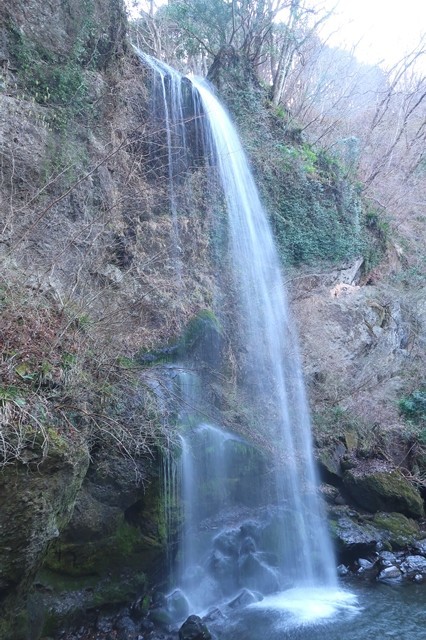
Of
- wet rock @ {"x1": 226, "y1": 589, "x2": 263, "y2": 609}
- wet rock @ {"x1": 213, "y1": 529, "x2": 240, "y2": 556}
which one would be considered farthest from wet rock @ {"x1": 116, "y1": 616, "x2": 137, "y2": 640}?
wet rock @ {"x1": 213, "y1": 529, "x2": 240, "y2": 556}

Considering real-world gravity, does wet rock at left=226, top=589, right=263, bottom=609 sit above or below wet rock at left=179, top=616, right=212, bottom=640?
below

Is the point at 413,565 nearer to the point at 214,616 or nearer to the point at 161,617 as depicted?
the point at 214,616

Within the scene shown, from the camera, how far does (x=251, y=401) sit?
10.3m

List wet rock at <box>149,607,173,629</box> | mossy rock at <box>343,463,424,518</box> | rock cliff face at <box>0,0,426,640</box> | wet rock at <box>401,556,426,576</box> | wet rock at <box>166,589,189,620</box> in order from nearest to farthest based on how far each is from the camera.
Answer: rock cliff face at <box>0,0,426,640</box>, wet rock at <box>149,607,173,629</box>, wet rock at <box>166,589,189,620</box>, wet rock at <box>401,556,426,576</box>, mossy rock at <box>343,463,424,518</box>

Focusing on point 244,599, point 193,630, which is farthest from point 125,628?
point 244,599

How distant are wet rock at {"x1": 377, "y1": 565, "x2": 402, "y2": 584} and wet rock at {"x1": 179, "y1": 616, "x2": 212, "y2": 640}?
3.54m

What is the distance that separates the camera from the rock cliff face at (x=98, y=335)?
4.23 m

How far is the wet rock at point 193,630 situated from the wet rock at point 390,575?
3537 millimetres

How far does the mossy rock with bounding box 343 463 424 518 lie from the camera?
9.51 meters

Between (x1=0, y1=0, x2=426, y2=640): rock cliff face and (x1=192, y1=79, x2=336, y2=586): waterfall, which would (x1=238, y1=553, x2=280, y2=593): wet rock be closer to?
(x1=0, y1=0, x2=426, y2=640): rock cliff face

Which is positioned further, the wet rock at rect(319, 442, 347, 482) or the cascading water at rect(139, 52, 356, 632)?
the wet rock at rect(319, 442, 347, 482)

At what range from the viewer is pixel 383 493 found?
9477 millimetres

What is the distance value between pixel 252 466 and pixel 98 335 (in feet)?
13.3

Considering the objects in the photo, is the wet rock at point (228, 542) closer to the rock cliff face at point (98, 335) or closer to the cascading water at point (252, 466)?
the cascading water at point (252, 466)
